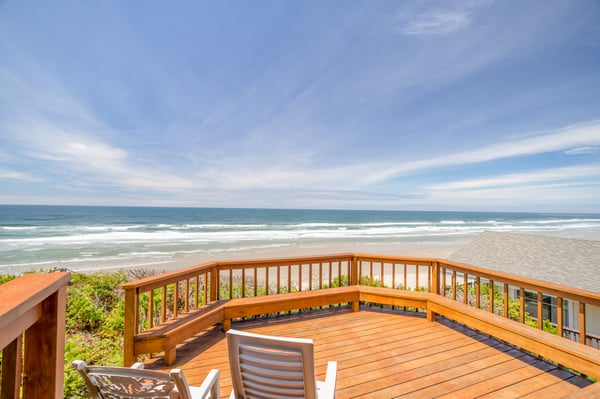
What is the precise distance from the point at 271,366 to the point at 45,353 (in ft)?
3.35

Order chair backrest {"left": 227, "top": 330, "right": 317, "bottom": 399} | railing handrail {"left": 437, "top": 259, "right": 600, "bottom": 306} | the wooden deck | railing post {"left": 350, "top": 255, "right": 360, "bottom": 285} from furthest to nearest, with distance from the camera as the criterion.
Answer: railing post {"left": 350, "top": 255, "right": 360, "bottom": 285} < railing handrail {"left": 437, "top": 259, "right": 600, "bottom": 306} < the wooden deck < chair backrest {"left": 227, "top": 330, "right": 317, "bottom": 399}

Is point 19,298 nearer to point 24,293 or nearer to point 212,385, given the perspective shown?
point 24,293

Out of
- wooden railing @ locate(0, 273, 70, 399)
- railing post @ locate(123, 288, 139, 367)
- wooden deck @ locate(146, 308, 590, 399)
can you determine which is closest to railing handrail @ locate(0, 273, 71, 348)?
wooden railing @ locate(0, 273, 70, 399)

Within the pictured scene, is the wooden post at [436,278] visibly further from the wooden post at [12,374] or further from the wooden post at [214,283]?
the wooden post at [12,374]

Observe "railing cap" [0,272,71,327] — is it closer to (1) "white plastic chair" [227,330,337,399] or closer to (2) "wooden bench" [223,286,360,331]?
(1) "white plastic chair" [227,330,337,399]

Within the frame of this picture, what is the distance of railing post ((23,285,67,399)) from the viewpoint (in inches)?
39.0

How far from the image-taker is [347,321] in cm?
387

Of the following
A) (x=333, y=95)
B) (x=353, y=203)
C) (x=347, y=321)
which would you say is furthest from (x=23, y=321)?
(x=353, y=203)

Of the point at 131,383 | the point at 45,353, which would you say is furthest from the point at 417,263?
the point at 45,353

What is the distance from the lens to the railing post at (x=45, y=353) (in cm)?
99

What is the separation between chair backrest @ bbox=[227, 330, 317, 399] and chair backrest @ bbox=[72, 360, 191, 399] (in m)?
0.35

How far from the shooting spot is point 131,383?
1098 mm

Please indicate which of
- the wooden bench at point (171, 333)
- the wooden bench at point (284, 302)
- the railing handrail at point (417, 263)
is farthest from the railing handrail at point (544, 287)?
the wooden bench at point (171, 333)

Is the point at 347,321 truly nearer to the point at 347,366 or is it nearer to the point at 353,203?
the point at 347,366
